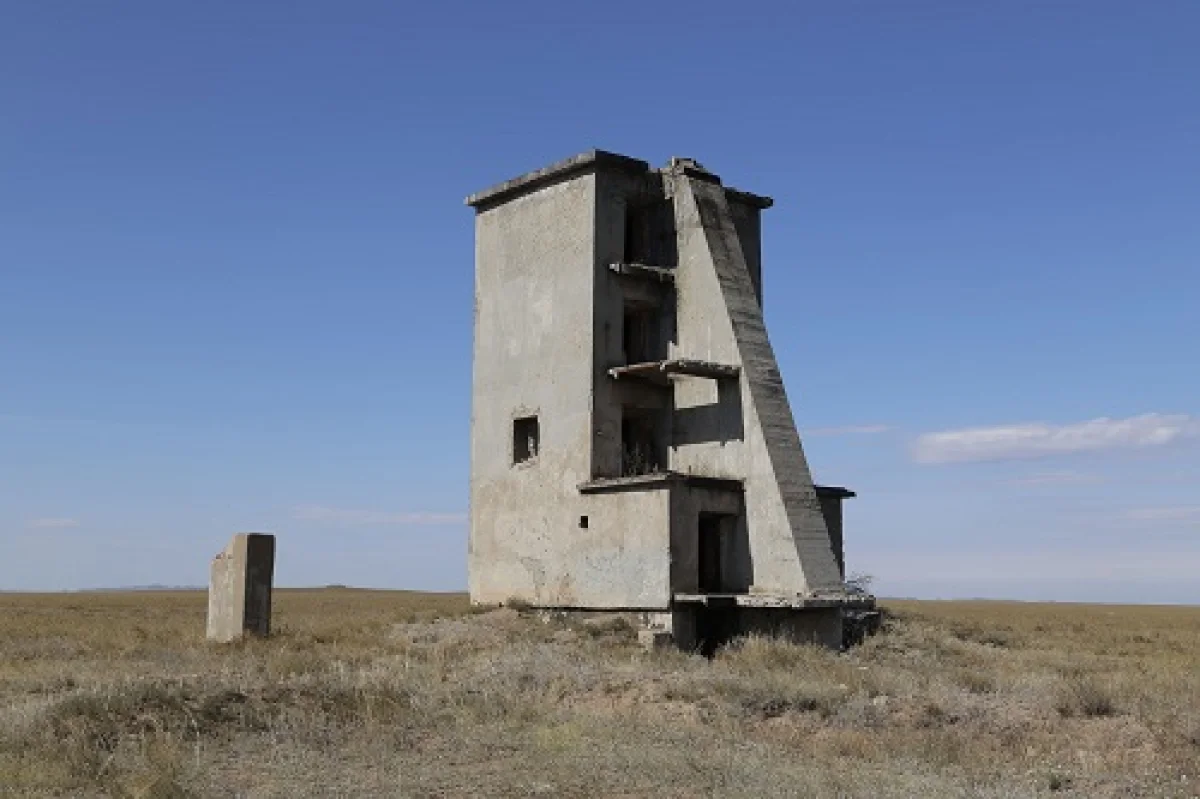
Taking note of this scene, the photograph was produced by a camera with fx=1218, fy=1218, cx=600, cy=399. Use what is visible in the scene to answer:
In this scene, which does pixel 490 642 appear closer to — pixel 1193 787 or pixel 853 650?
pixel 853 650

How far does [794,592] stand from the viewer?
902 inches

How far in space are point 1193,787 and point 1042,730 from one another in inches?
122

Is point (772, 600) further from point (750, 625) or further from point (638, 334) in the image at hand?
point (638, 334)

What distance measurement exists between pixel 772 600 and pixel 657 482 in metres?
3.26

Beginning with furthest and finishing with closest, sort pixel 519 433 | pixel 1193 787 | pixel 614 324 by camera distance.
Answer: pixel 519 433 → pixel 614 324 → pixel 1193 787

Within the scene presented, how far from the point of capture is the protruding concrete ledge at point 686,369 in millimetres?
24562

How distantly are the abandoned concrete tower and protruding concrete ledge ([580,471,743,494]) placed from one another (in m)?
0.05

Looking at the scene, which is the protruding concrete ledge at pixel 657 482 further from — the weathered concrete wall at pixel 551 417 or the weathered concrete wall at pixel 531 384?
the weathered concrete wall at pixel 531 384

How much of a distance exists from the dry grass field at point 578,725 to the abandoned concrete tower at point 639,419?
7.96 ft

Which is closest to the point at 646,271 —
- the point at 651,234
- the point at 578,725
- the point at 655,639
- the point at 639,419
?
the point at 651,234

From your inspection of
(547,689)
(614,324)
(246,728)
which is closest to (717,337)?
(614,324)

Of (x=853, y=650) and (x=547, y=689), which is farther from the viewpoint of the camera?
(x=853, y=650)

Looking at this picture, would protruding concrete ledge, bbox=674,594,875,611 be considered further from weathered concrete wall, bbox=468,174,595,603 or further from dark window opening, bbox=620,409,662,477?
dark window opening, bbox=620,409,662,477

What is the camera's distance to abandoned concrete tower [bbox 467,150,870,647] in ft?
77.8
